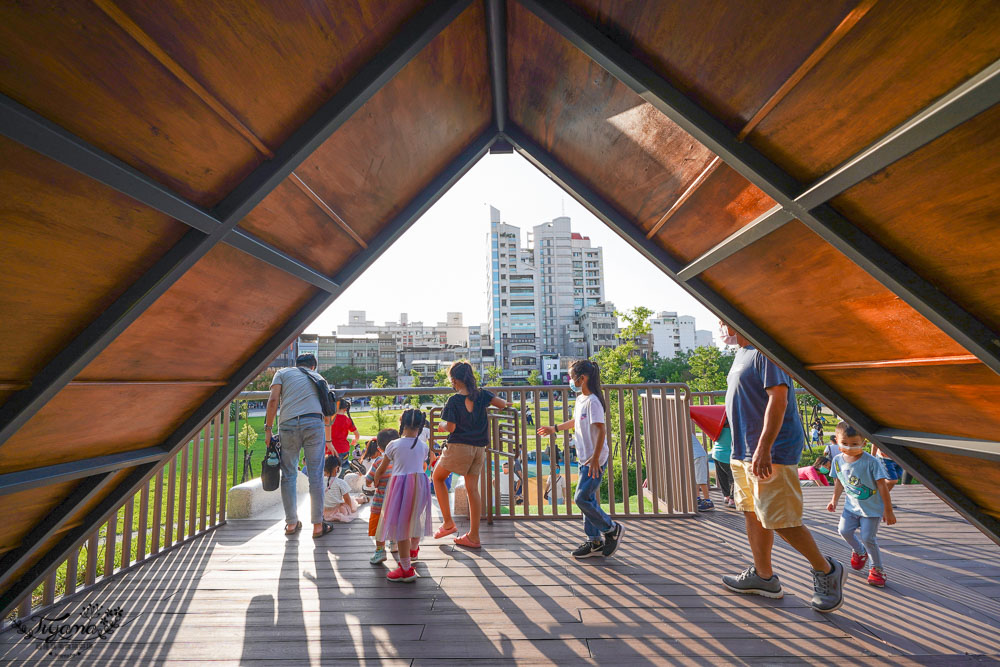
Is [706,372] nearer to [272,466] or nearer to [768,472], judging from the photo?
[768,472]

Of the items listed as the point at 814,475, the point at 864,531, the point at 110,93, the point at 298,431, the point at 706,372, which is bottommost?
the point at 814,475

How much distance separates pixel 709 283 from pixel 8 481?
4.03m

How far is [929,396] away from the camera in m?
2.09

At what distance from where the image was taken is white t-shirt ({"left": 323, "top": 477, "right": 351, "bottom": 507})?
4.59 meters

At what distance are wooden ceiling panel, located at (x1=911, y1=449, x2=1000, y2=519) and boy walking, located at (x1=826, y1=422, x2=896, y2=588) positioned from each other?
533 millimetres

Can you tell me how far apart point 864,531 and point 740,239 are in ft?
8.85

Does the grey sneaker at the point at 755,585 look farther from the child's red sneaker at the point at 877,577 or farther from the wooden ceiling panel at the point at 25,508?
the wooden ceiling panel at the point at 25,508

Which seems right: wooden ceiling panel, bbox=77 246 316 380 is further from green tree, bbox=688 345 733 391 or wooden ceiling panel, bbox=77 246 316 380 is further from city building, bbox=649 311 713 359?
city building, bbox=649 311 713 359

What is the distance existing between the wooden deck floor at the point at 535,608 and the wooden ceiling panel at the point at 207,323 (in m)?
1.70

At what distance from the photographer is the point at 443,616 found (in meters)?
2.64

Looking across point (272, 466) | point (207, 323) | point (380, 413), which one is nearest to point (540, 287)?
point (380, 413)

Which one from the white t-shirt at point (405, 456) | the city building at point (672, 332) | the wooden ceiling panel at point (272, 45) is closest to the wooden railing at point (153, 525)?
the white t-shirt at point (405, 456)

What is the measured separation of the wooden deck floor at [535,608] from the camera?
2.30m

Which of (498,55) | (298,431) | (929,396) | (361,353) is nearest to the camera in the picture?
(929,396)
